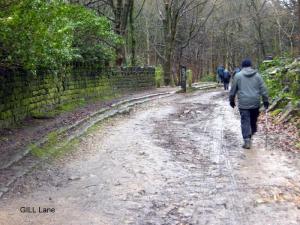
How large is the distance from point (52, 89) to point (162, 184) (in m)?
9.93

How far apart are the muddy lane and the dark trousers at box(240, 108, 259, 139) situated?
1.19 ft

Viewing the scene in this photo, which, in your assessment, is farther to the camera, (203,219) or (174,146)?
(174,146)

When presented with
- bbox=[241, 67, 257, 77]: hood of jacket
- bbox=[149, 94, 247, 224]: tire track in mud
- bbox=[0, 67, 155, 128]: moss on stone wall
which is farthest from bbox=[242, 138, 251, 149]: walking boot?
bbox=[0, 67, 155, 128]: moss on stone wall

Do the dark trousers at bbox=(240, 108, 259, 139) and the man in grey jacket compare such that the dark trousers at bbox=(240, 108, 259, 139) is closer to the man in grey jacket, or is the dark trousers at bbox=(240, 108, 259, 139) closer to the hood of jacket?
the man in grey jacket

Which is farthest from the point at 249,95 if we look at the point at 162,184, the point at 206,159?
the point at 162,184

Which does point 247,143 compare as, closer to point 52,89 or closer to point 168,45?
point 52,89

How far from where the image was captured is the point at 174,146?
10719mm

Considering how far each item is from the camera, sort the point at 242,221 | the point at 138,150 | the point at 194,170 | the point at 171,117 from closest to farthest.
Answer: the point at 242,221 → the point at 194,170 → the point at 138,150 → the point at 171,117

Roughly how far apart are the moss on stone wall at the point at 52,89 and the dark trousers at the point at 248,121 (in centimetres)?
572

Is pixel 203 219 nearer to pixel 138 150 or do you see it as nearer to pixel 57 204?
pixel 57 204

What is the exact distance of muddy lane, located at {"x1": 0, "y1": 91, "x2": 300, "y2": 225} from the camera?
5.88m

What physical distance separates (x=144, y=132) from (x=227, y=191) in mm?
6292

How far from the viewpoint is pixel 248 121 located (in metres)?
10.4

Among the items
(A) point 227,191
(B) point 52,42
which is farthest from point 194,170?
(B) point 52,42
